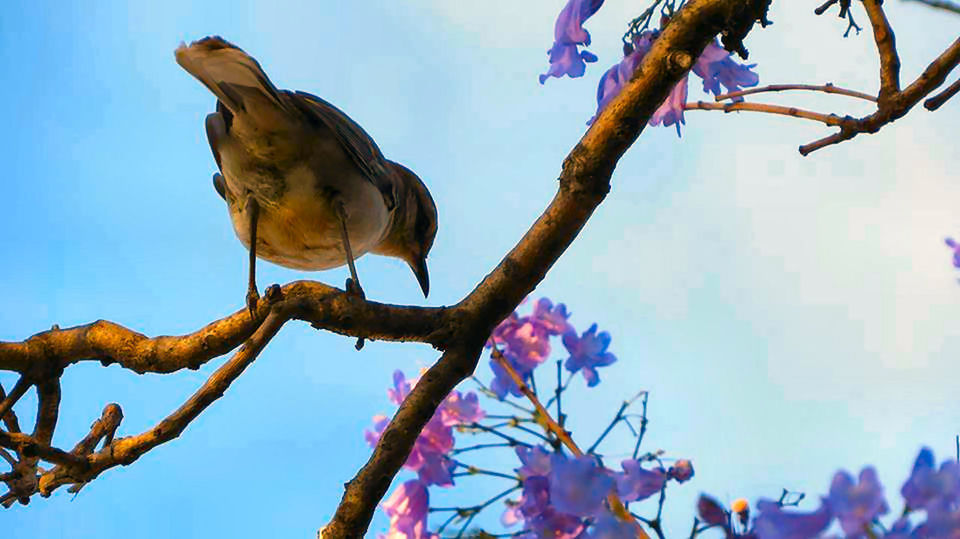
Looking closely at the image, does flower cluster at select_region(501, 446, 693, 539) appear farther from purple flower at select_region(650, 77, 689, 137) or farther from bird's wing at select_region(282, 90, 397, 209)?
bird's wing at select_region(282, 90, 397, 209)

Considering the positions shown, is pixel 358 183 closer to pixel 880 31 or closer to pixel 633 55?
pixel 633 55

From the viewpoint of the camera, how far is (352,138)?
3768mm

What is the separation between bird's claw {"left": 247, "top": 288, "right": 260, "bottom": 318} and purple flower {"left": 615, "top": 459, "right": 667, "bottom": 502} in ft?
4.26

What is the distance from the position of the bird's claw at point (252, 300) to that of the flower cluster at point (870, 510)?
1.82 m

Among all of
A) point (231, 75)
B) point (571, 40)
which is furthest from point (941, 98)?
point (231, 75)

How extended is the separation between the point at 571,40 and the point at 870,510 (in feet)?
6.23

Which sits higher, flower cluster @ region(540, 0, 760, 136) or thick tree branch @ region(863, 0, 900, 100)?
flower cluster @ region(540, 0, 760, 136)

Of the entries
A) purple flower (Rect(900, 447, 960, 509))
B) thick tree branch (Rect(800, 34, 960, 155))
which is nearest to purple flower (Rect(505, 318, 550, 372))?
thick tree branch (Rect(800, 34, 960, 155))

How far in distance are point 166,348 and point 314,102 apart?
1292 mm

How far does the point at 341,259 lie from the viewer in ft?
13.2

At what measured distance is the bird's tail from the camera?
3139mm

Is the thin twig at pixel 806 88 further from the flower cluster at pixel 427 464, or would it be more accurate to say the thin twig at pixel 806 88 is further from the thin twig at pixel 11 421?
the thin twig at pixel 11 421

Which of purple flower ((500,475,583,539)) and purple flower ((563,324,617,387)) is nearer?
purple flower ((500,475,583,539))

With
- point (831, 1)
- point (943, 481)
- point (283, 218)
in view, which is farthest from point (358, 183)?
point (943, 481)
